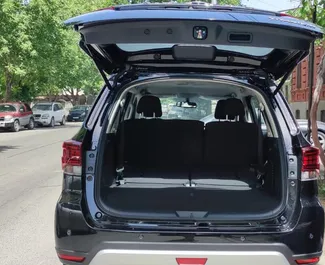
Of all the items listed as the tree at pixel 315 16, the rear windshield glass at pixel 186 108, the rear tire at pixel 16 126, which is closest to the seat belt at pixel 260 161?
the rear windshield glass at pixel 186 108

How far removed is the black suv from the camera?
3025 mm

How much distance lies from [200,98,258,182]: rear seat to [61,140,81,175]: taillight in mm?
1553

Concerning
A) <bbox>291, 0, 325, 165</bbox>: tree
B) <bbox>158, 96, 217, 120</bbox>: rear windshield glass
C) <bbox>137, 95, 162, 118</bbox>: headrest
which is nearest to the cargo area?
<bbox>137, 95, 162, 118</bbox>: headrest

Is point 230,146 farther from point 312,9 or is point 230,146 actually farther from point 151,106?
point 312,9

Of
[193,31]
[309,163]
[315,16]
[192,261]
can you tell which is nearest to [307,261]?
[309,163]

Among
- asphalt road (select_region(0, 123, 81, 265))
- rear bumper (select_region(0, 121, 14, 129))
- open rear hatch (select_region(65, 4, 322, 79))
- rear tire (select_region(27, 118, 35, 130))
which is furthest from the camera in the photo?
rear tire (select_region(27, 118, 35, 130))

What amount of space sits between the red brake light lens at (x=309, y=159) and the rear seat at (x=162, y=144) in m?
1.49

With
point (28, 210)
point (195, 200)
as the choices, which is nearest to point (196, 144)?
point (195, 200)

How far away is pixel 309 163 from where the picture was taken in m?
3.36

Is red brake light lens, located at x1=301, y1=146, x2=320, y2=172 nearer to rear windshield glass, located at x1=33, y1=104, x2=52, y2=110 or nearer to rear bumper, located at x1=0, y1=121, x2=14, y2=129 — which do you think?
rear bumper, located at x1=0, y1=121, x2=14, y2=129

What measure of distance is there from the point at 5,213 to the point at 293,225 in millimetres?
4784

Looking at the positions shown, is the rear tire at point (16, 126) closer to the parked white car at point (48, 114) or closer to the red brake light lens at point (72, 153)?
the parked white car at point (48, 114)

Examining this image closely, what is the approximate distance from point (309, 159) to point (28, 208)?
4.92 metres

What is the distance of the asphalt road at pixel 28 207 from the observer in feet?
16.7
